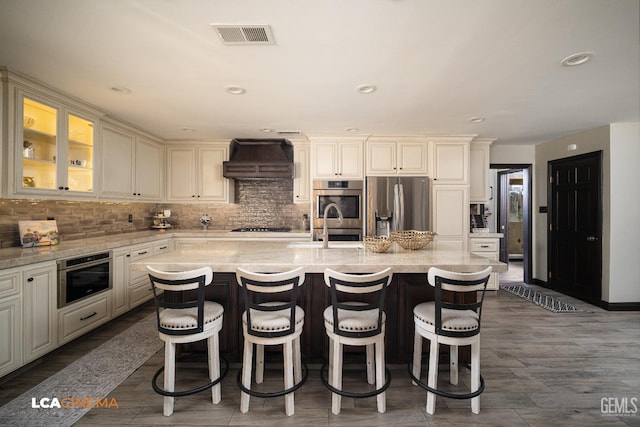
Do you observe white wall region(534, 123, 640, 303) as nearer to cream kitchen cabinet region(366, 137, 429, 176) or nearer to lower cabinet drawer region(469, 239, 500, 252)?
lower cabinet drawer region(469, 239, 500, 252)

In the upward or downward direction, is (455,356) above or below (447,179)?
below

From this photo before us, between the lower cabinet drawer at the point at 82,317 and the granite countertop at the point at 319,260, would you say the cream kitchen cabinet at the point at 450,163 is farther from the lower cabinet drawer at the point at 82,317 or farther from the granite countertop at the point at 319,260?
the lower cabinet drawer at the point at 82,317

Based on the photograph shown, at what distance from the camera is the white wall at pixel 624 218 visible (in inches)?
152

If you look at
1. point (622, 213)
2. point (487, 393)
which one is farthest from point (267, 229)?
point (622, 213)

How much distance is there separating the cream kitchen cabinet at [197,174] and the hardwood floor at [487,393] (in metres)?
2.43

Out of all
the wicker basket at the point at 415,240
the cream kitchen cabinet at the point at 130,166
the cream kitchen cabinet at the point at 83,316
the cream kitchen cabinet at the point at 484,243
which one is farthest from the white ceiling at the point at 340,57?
the cream kitchen cabinet at the point at 83,316

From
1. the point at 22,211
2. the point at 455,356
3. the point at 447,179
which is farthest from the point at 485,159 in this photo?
the point at 22,211

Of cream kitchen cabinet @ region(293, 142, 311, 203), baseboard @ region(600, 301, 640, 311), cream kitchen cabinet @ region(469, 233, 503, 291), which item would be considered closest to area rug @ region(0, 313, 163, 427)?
cream kitchen cabinet @ region(293, 142, 311, 203)

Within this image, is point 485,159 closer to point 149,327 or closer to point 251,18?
point 251,18

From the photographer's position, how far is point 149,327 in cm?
325

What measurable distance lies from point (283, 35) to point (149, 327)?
329cm

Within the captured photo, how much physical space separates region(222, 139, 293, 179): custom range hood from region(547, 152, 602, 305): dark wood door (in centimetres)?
441

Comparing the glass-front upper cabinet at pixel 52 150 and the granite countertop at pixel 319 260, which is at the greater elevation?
the glass-front upper cabinet at pixel 52 150

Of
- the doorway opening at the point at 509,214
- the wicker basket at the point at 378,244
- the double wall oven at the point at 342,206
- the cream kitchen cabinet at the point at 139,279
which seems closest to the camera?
the wicker basket at the point at 378,244
